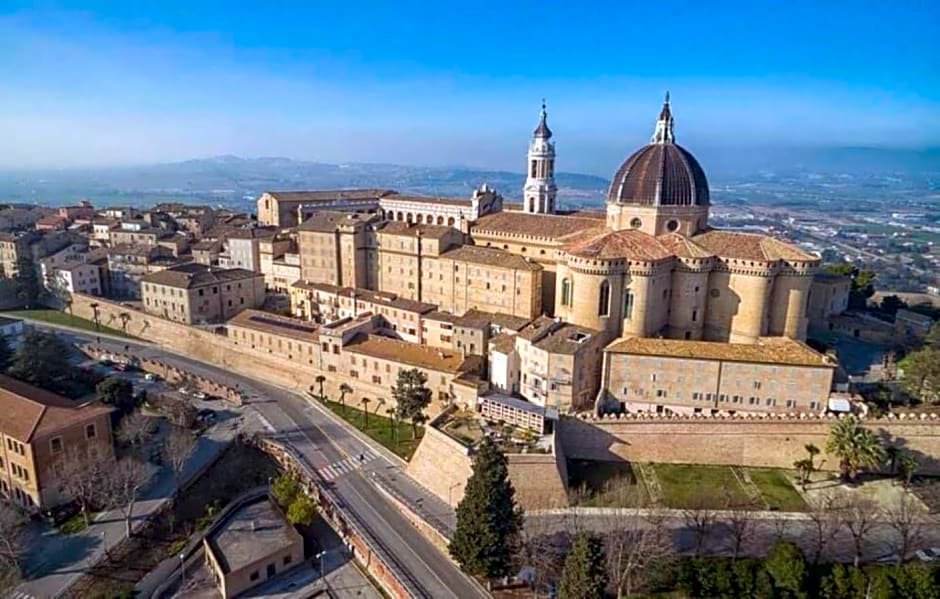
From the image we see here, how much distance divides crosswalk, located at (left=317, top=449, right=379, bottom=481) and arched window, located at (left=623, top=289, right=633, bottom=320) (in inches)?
966

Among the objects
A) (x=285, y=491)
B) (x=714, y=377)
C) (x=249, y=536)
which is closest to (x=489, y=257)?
(x=714, y=377)

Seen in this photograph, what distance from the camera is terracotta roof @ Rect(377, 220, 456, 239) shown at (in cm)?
6962

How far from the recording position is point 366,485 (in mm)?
45625

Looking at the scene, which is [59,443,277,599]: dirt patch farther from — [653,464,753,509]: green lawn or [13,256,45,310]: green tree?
[13,256,45,310]: green tree

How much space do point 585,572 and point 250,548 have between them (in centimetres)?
2149

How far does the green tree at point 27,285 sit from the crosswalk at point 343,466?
64.7 metres

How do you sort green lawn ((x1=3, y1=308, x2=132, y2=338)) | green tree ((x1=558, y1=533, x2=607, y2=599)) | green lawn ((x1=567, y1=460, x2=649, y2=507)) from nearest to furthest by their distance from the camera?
green tree ((x1=558, y1=533, x2=607, y2=599)) < green lawn ((x1=567, y1=460, x2=649, y2=507)) < green lawn ((x1=3, y1=308, x2=132, y2=338))

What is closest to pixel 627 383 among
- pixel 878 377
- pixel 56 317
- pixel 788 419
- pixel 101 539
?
pixel 788 419

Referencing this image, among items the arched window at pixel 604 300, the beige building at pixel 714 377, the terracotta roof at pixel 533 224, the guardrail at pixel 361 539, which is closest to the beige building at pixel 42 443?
the guardrail at pixel 361 539

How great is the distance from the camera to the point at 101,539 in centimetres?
3972

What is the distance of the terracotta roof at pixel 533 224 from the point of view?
6550 cm

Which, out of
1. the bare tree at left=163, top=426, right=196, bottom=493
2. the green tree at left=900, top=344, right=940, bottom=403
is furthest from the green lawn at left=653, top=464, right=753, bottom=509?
the bare tree at left=163, top=426, right=196, bottom=493

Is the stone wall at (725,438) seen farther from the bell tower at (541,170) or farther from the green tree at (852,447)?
the bell tower at (541,170)

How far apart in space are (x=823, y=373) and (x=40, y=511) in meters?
56.3
